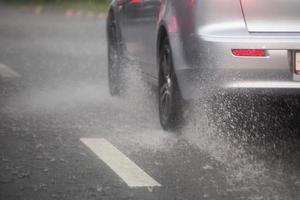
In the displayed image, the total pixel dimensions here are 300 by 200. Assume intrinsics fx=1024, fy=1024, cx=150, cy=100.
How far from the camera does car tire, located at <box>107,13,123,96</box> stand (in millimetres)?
10938

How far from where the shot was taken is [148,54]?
9109 millimetres

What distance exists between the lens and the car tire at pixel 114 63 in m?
10.9

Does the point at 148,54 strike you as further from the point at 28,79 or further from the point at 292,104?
the point at 28,79

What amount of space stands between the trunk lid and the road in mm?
514

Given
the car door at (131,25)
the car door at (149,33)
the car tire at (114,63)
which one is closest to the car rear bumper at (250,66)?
the car door at (149,33)

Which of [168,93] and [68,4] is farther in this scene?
[68,4]

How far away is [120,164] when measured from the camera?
6.99 m

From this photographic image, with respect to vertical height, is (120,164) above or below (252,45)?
below

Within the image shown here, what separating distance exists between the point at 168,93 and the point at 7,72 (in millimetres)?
5303

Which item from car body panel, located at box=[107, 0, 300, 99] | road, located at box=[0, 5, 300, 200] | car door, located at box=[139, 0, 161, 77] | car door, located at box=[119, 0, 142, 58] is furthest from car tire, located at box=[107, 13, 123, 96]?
car body panel, located at box=[107, 0, 300, 99]

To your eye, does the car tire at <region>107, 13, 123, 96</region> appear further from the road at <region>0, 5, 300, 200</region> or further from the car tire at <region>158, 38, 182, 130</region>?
the car tire at <region>158, 38, 182, 130</region>

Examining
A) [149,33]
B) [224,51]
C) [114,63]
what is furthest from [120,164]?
[114,63]

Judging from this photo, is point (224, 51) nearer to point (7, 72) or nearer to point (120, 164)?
point (120, 164)

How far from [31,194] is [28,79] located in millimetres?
6656
